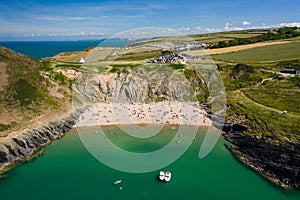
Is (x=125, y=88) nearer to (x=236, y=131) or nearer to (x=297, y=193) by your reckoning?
(x=236, y=131)

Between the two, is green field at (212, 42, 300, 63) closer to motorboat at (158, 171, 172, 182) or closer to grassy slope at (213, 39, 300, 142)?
grassy slope at (213, 39, 300, 142)

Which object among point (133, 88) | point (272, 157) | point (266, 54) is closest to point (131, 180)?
point (272, 157)

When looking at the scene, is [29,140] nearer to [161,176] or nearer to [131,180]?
[131,180]

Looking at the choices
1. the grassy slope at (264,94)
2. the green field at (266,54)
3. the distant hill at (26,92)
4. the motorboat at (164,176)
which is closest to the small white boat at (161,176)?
the motorboat at (164,176)

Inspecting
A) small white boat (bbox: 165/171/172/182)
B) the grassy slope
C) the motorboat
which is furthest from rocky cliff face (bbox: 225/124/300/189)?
the motorboat

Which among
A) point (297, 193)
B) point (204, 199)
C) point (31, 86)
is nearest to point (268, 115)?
point (297, 193)

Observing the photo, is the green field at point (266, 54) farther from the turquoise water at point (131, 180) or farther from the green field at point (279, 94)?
the turquoise water at point (131, 180)
